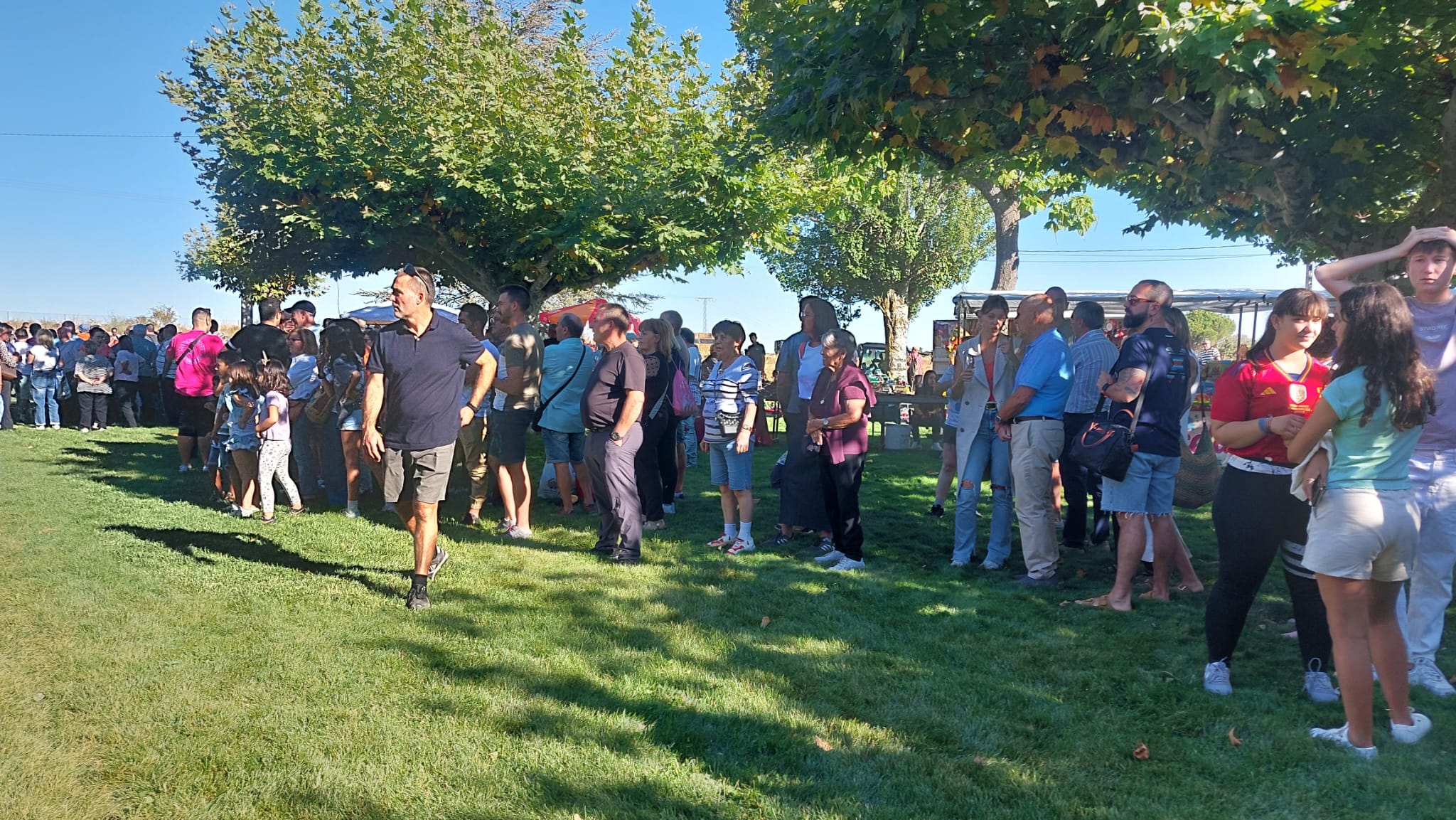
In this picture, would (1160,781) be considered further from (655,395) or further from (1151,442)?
(655,395)

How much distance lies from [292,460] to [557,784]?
7715 millimetres

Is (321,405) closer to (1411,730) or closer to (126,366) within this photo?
(1411,730)

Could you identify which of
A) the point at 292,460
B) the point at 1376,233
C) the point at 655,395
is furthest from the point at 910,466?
the point at 292,460

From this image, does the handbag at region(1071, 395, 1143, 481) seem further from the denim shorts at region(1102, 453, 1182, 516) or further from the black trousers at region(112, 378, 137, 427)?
the black trousers at region(112, 378, 137, 427)

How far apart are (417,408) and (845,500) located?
10.0ft

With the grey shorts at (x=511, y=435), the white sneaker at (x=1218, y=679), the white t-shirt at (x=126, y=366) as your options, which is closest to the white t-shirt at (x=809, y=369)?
the grey shorts at (x=511, y=435)

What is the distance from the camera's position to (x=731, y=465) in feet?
22.5

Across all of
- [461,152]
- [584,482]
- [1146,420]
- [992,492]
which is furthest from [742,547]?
[461,152]

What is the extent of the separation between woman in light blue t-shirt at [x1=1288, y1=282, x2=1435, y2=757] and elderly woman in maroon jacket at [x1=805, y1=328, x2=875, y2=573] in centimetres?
312

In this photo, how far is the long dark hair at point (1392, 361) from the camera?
3.26 meters

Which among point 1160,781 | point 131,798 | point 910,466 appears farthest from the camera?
point 910,466

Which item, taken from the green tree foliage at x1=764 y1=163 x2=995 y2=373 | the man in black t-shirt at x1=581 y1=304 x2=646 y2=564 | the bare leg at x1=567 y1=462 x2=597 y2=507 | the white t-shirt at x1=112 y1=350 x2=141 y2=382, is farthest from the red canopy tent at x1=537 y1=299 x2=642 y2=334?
the green tree foliage at x1=764 y1=163 x2=995 y2=373

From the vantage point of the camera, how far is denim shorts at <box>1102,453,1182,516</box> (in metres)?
5.38

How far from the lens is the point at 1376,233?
6.18m
